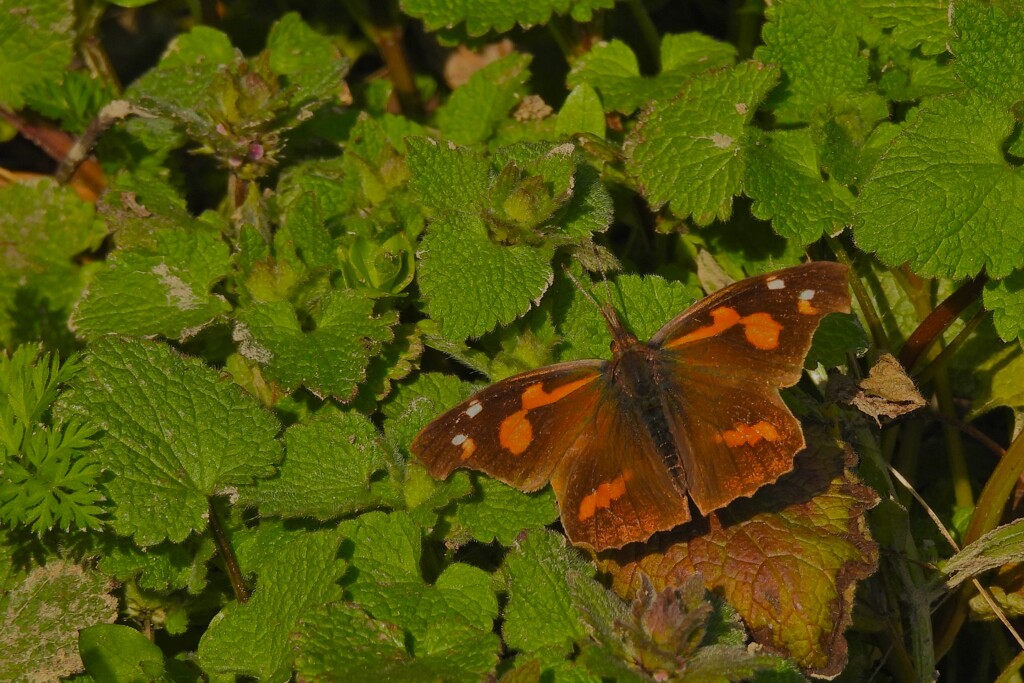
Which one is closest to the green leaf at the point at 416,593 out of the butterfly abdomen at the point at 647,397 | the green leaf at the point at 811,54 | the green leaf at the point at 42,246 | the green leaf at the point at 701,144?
the butterfly abdomen at the point at 647,397

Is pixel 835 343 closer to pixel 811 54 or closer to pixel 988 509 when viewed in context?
pixel 988 509

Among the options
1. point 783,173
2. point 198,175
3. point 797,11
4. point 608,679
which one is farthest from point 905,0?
point 198,175

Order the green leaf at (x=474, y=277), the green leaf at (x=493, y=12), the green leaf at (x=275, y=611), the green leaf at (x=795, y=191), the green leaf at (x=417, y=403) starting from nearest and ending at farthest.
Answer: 1. the green leaf at (x=275, y=611)
2. the green leaf at (x=474, y=277)
3. the green leaf at (x=417, y=403)
4. the green leaf at (x=795, y=191)
5. the green leaf at (x=493, y=12)

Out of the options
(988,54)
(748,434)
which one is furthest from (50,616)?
(988,54)

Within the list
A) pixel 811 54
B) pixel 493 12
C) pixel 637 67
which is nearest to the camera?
pixel 811 54

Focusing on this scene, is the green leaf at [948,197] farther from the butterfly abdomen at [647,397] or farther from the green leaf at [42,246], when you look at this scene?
the green leaf at [42,246]

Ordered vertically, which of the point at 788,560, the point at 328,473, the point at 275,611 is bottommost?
the point at 788,560
